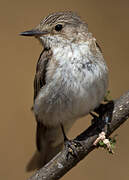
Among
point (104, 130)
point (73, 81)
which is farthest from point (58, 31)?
point (104, 130)

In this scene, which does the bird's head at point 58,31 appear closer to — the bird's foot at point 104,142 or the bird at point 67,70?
the bird at point 67,70

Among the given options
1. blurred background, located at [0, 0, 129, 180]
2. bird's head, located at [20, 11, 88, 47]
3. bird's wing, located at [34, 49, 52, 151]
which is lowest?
blurred background, located at [0, 0, 129, 180]

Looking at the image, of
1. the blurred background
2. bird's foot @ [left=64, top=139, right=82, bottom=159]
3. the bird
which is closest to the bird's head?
the bird

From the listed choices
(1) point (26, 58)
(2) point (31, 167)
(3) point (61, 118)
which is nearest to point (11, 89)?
(1) point (26, 58)

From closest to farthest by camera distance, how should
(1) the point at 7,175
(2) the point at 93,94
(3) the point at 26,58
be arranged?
(2) the point at 93,94 < (1) the point at 7,175 < (3) the point at 26,58

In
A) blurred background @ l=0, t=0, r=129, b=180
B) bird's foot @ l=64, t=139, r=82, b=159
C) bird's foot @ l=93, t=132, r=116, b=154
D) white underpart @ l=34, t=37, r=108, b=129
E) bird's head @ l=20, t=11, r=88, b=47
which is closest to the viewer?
bird's foot @ l=93, t=132, r=116, b=154

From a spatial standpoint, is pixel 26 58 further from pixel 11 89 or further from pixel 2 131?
pixel 2 131

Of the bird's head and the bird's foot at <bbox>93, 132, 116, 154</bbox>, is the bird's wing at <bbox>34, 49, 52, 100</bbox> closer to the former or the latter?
the bird's head
